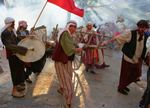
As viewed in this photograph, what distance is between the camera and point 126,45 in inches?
362

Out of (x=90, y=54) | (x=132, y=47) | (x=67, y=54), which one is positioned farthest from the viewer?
(x=90, y=54)

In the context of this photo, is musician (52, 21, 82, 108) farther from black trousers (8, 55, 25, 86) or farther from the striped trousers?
black trousers (8, 55, 25, 86)

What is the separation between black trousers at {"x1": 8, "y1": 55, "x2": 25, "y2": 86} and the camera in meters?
8.50

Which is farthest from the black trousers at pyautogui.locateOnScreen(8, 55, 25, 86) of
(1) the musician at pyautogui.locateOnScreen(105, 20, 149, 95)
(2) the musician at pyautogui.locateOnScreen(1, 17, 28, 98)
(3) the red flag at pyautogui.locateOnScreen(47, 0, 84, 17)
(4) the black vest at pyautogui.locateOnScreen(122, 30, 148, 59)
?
(4) the black vest at pyautogui.locateOnScreen(122, 30, 148, 59)

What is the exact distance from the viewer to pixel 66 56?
7887 mm

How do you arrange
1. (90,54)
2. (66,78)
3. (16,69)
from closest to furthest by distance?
(66,78) < (16,69) < (90,54)

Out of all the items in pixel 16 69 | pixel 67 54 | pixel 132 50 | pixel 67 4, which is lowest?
pixel 16 69

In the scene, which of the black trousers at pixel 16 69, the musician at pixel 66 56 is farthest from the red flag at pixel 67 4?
the black trousers at pixel 16 69

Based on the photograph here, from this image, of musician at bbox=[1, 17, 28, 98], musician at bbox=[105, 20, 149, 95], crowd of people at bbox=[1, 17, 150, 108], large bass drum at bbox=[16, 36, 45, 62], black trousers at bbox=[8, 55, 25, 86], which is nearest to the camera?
crowd of people at bbox=[1, 17, 150, 108]

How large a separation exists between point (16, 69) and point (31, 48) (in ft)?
2.02

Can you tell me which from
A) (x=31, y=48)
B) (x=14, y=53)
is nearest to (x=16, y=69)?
(x=14, y=53)

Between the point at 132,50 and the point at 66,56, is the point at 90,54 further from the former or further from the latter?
the point at 66,56

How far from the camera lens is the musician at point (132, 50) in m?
9.01

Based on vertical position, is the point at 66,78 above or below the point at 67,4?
below
